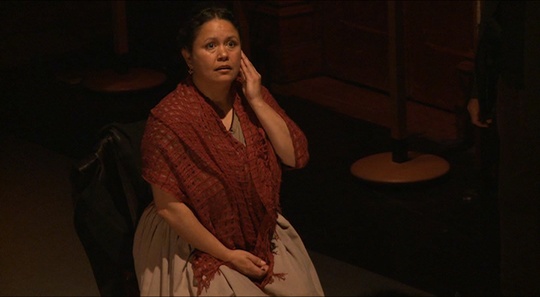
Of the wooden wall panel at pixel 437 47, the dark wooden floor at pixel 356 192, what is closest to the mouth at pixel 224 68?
the dark wooden floor at pixel 356 192

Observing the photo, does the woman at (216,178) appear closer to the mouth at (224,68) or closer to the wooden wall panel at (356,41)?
the mouth at (224,68)

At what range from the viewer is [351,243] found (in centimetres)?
395

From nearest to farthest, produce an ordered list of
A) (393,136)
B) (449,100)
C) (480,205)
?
(480,205)
(393,136)
(449,100)

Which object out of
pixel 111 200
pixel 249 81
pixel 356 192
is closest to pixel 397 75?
pixel 356 192

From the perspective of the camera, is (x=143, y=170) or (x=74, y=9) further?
(x=74, y=9)

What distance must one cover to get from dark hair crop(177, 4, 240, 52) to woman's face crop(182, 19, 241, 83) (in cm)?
1

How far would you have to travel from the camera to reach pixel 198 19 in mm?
2600

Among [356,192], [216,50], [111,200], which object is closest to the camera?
[216,50]

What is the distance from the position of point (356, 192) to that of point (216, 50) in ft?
6.31

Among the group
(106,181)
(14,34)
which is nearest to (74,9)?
(14,34)

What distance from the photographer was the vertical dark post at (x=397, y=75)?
4.37m

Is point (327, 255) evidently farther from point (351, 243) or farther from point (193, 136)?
point (193, 136)

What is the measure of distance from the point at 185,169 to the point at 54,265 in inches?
52.6

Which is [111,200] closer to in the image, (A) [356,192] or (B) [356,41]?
(A) [356,192]
